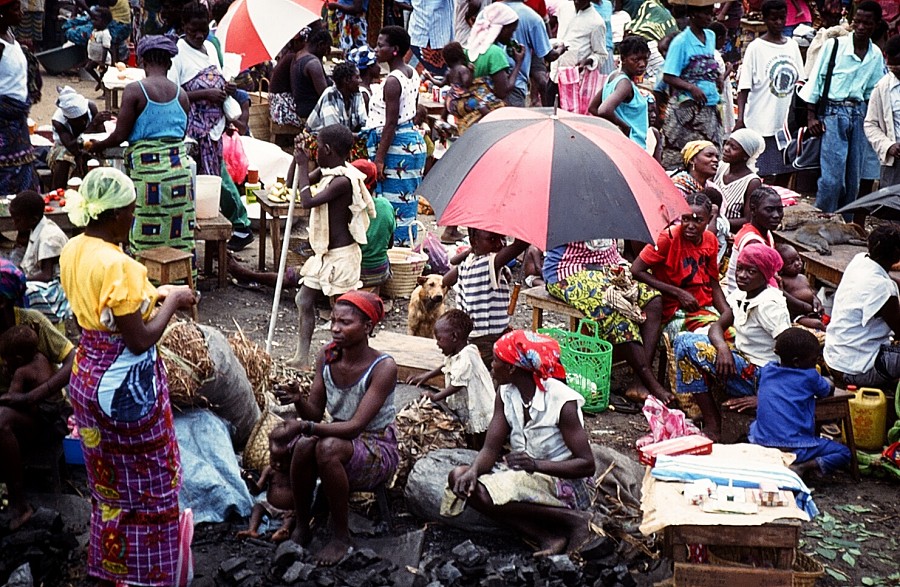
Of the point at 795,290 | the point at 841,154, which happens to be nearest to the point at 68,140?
the point at 795,290

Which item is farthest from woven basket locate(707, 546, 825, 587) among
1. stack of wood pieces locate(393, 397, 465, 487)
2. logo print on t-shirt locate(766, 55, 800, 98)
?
logo print on t-shirt locate(766, 55, 800, 98)

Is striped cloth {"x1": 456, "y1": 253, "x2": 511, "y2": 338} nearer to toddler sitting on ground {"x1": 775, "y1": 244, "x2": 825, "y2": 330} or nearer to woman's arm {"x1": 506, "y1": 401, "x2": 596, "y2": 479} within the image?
woman's arm {"x1": 506, "y1": 401, "x2": 596, "y2": 479}

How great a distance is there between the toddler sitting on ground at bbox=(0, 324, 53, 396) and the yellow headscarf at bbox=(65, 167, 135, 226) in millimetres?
1132

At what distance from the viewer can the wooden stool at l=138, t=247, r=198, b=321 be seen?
26.7 ft

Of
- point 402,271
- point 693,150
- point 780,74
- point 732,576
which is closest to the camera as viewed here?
point 732,576

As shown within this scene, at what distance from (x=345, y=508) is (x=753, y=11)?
13.3 m

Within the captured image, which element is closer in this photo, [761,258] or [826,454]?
[826,454]

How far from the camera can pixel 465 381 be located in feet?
20.3

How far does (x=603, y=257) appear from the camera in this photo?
763 centimetres

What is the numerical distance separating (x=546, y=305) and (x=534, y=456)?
2.42 meters

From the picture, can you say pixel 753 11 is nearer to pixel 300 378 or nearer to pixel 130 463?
pixel 300 378

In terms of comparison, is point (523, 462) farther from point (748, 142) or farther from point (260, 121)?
point (260, 121)

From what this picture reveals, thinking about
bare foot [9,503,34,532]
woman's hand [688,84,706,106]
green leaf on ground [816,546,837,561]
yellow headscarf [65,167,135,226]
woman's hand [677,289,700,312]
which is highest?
woman's hand [688,84,706,106]

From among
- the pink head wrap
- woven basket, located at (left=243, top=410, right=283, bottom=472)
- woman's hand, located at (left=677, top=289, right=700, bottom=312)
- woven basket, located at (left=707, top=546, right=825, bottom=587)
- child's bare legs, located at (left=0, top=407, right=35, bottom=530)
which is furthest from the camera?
woman's hand, located at (left=677, top=289, right=700, bottom=312)
